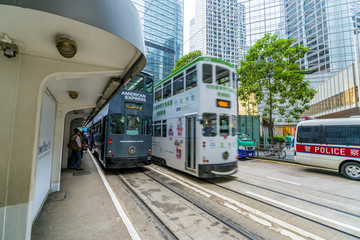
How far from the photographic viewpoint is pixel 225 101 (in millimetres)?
6160

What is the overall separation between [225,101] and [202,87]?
1069mm

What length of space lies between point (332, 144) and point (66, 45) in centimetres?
928

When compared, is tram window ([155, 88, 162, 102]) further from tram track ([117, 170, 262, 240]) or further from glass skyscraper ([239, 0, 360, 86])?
glass skyscraper ([239, 0, 360, 86])

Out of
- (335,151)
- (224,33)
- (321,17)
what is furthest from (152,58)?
(335,151)

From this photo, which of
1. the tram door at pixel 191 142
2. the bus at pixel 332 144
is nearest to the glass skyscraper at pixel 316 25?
the bus at pixel 332 144

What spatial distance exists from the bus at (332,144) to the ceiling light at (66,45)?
919 cm

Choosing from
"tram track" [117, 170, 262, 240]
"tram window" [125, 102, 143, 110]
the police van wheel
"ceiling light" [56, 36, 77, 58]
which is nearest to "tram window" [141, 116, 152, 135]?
"tram window" [125, 102, 143, 110]

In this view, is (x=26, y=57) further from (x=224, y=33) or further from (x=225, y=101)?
(x=224, y=33)

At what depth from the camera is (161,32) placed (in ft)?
132

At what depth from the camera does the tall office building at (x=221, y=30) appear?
117ft

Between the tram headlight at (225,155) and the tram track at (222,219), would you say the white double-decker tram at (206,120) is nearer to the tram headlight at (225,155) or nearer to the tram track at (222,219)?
the tram headlight at (225,155)

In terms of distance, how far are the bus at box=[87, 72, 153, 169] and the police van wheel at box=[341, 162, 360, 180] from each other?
8.00 m

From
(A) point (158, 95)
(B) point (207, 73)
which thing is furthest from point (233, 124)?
(A) point (158, 95)

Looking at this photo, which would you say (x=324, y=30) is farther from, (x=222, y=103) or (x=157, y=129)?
(x=157, y=129)
